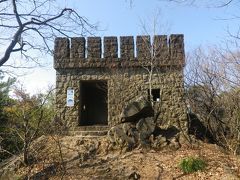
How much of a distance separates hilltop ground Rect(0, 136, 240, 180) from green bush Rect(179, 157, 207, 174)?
117mm

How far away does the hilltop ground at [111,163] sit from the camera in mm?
8945

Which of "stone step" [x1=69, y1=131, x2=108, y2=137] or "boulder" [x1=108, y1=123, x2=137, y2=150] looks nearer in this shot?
"boulder" [x1=108, y1=123, x2=137, y2=150]

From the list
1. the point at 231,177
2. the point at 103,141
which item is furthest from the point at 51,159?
the point at 231,177

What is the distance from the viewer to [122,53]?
13.2 meters

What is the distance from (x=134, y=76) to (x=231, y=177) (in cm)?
586

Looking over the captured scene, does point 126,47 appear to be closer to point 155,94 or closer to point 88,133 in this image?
point 155,94

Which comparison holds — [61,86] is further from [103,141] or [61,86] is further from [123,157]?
[123,157]

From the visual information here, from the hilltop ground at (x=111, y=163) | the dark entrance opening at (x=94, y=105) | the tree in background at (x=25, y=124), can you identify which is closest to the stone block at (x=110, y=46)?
the dark entrance opening at (x=94, y=105)

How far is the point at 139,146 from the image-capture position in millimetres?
10688

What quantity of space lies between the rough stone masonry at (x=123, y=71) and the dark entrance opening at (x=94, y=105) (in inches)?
51.8

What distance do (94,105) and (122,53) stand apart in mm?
3325

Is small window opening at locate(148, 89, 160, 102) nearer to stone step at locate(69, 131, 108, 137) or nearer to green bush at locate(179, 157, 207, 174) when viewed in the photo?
stone step at locate(69, 131, 108, 137)

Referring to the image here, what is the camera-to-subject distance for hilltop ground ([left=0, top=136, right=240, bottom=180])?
8.95 metres

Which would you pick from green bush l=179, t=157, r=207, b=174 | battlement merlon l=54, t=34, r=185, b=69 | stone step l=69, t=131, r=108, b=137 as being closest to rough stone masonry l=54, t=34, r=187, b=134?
battlement merlon l=54, t=34, r=185, b=69
